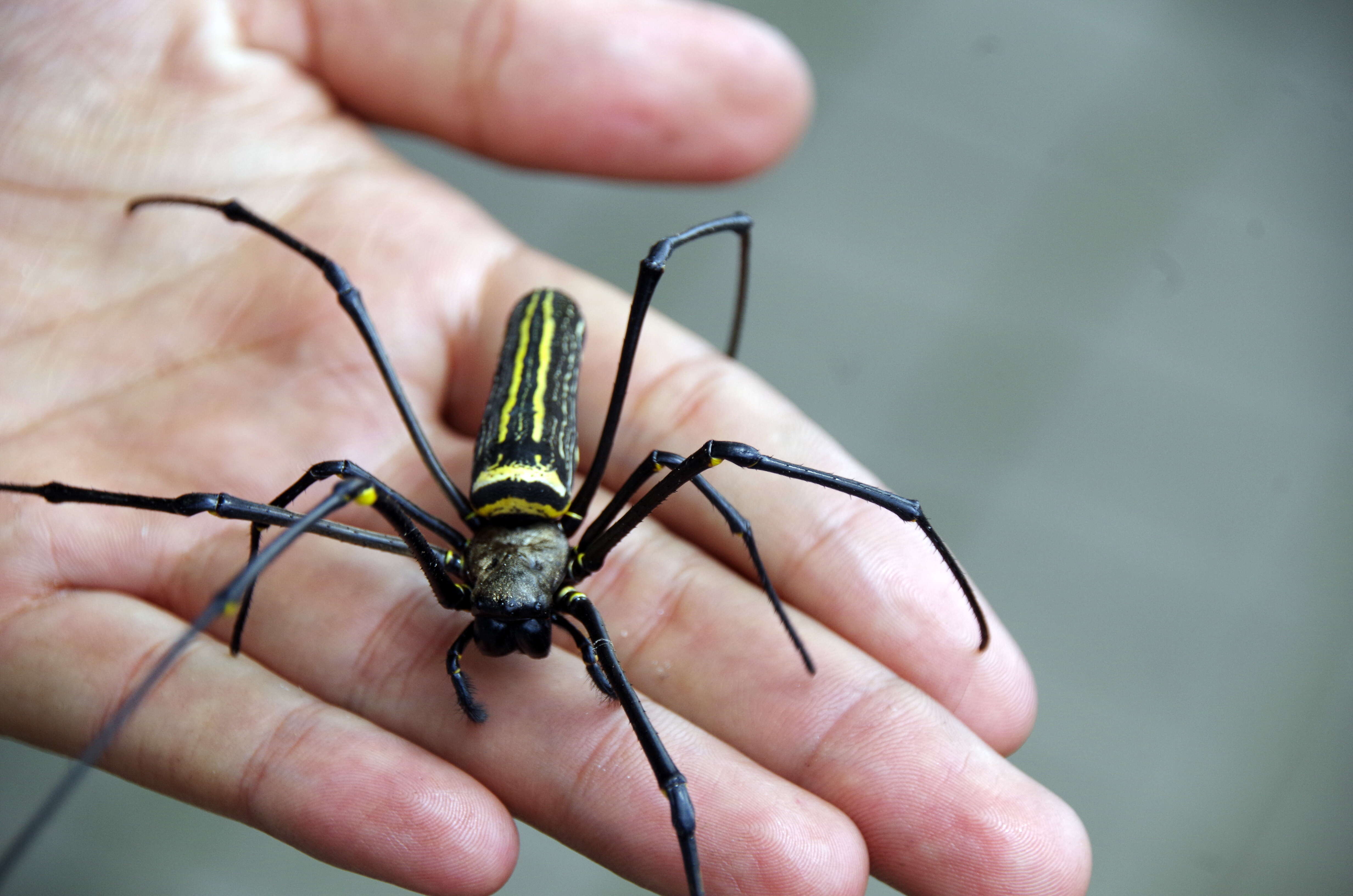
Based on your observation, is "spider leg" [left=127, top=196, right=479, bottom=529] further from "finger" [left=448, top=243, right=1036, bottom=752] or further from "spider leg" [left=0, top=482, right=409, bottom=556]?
"finger" [left=448, top=243, right=1036, bottom=752]

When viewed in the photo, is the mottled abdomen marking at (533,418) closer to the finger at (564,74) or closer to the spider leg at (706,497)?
the spider leg at (706,497)

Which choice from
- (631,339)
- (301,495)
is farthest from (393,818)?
(631,339)

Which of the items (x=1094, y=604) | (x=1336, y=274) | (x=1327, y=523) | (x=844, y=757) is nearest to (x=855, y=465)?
(x=844, y=757)

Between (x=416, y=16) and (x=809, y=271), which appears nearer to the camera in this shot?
(x=416, y=16)

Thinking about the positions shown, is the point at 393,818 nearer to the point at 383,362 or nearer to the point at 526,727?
the point at 526,727

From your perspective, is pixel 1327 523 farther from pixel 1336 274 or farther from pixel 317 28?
pixel 317 28

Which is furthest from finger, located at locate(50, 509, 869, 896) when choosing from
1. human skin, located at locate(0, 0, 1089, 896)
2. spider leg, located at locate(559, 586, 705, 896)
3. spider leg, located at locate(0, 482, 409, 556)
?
spider leg, located at locate(0, 482, 409, 556)
